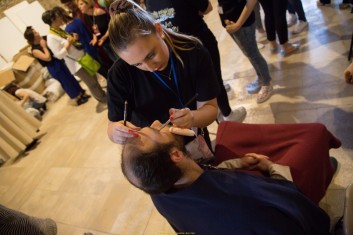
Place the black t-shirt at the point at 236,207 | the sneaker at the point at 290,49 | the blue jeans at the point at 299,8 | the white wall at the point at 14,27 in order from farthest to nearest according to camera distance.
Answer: the white wall at the point at 14,27
the blue jeans at the point at 299,8
the sneaker at the point at 290,49
the black t-shirt at the point at 236,207

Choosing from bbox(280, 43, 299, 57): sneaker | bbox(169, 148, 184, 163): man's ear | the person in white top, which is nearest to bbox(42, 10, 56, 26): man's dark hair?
the person in white top

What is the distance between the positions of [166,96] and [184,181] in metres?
0.49

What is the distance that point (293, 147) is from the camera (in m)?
1.43

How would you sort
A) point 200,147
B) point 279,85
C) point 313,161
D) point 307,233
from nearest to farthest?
point 307,233, point 313,161, point 200,147, point 279,85

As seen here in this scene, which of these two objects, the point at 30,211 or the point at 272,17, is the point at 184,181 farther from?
the point at 30,211

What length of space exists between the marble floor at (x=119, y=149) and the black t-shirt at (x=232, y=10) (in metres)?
0.81

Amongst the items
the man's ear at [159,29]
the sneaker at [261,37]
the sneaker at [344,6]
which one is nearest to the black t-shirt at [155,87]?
the man's ear at [159,29]

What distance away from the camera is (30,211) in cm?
312

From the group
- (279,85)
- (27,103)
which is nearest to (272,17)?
(279,85)

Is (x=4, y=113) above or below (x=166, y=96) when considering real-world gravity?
below

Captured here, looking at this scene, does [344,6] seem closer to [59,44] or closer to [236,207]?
[236,207]

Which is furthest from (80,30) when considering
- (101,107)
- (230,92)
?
(230,92)

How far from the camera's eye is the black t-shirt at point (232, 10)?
2396 mm

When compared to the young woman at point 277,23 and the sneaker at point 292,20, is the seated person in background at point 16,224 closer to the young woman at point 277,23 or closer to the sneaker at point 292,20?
the young woman at point 277,23
